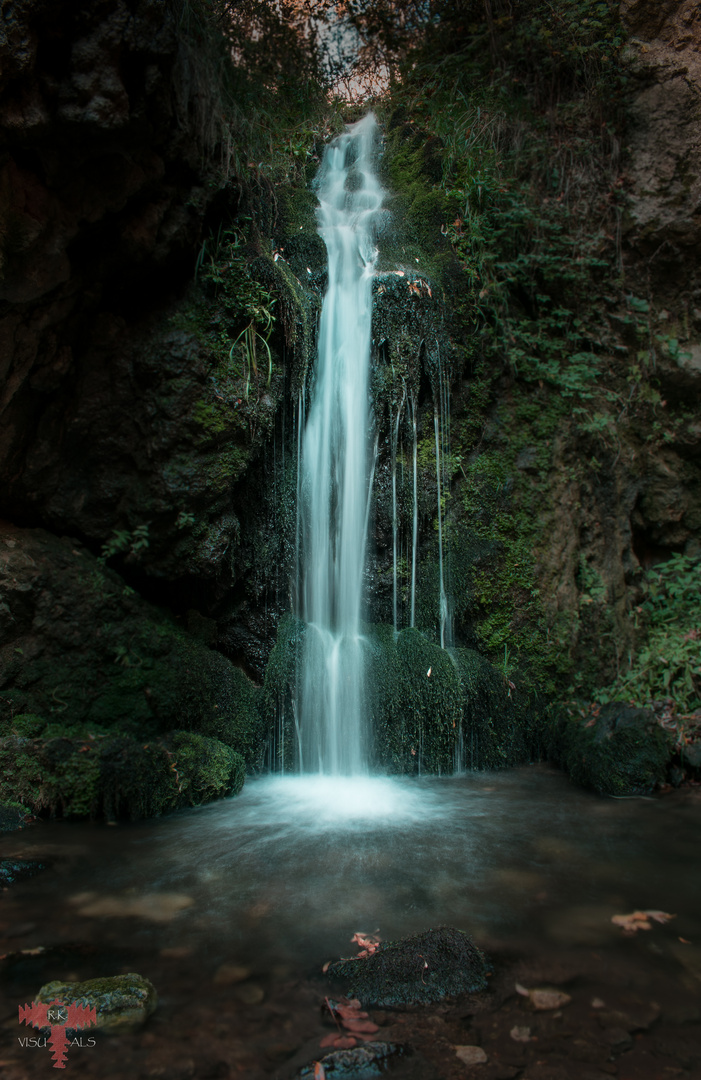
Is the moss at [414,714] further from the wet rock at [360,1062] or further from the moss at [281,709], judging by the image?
the wet rock at [360,1062]

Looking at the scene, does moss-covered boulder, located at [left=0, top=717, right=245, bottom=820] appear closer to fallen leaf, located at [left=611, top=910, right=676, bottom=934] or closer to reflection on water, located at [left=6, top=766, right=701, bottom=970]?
reflection on water, located at [left=6, top=766, right=701, bottom=970]

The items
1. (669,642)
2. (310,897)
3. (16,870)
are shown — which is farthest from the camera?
(669,642)

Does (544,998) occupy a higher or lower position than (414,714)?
lower

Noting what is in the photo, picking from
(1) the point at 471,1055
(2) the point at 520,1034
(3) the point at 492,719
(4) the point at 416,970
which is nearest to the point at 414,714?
(3) the point at 492,719

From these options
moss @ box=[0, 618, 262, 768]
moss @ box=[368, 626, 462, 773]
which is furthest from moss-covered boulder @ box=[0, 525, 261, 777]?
moss @ box=[368, 626, 462, 773]

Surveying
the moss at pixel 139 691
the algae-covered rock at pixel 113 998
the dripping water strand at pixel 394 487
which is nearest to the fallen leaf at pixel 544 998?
the algae-covered rock at pixel 113 998

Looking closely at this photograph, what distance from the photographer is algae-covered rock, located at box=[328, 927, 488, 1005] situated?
7.82ft

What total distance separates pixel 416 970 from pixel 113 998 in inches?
43.7

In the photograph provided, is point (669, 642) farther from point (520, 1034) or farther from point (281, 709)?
point (520, 1034)

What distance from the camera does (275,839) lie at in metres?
4.00

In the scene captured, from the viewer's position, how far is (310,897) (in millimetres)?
3225

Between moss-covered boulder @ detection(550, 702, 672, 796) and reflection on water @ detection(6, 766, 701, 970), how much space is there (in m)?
0.21

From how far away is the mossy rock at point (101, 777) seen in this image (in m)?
4.29

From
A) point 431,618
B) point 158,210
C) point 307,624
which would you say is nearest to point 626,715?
point 431,618
